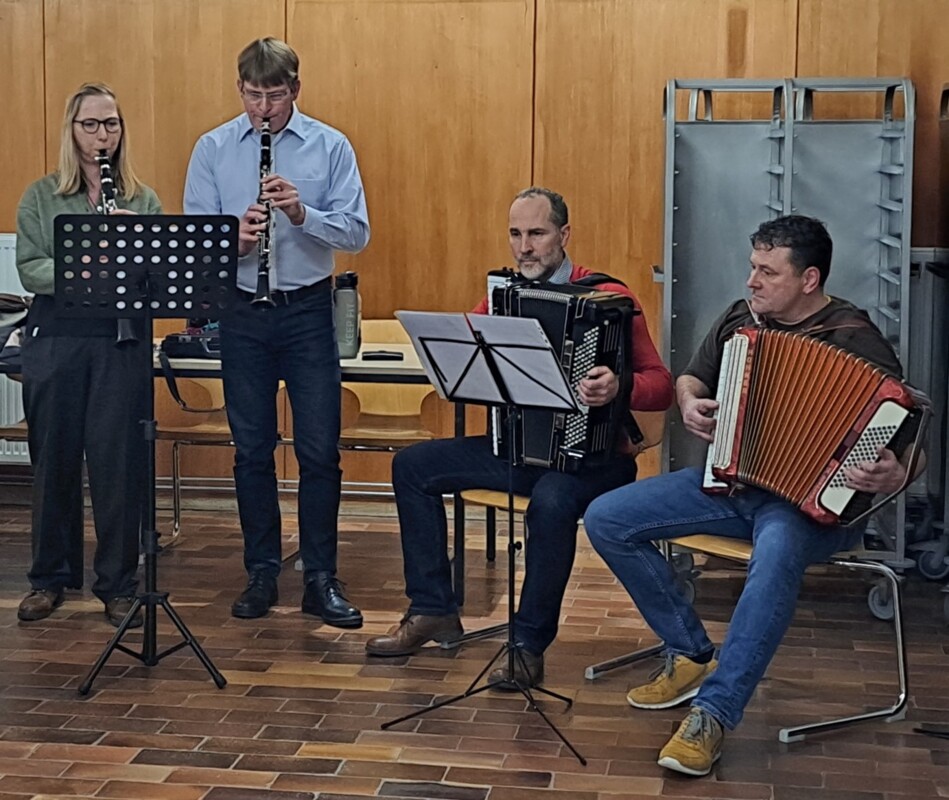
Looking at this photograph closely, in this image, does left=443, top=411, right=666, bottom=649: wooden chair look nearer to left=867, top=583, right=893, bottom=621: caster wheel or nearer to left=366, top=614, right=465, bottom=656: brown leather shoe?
left=366, top=614, right=465, bottom=656: brown leather shoe

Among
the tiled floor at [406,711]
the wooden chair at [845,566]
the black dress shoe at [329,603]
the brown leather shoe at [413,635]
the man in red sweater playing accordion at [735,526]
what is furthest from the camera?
the black dress shoe at [329,603]

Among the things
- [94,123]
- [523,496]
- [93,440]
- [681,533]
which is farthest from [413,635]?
[94,123]

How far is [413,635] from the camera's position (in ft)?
13.5

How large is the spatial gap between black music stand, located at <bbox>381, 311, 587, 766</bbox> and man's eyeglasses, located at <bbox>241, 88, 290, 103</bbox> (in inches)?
41.6

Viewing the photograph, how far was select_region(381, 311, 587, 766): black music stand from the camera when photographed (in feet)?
10.9

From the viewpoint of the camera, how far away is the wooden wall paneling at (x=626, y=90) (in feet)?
19.1

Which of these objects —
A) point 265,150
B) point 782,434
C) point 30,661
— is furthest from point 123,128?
point 782,434

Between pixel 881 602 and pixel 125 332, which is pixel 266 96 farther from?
pixel 881 602

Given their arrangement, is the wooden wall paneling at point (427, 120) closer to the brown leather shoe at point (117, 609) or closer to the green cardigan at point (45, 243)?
the green cardigan at point (45, 243)

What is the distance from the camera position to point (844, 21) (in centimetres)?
575

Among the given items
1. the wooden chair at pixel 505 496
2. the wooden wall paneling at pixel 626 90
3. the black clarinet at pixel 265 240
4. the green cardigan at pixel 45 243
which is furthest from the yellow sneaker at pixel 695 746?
the wooden wall paneling at pixel 626 90

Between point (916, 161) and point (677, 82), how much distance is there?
1.55 meters

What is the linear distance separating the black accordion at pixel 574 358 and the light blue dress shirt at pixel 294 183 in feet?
2.76

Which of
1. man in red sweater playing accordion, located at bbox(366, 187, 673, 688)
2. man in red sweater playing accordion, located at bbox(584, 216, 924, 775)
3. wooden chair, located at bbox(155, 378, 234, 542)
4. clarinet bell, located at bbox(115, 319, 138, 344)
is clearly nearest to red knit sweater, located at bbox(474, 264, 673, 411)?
man in red sweater playing accordion, located at bbox(366, 187, 673, 688)
